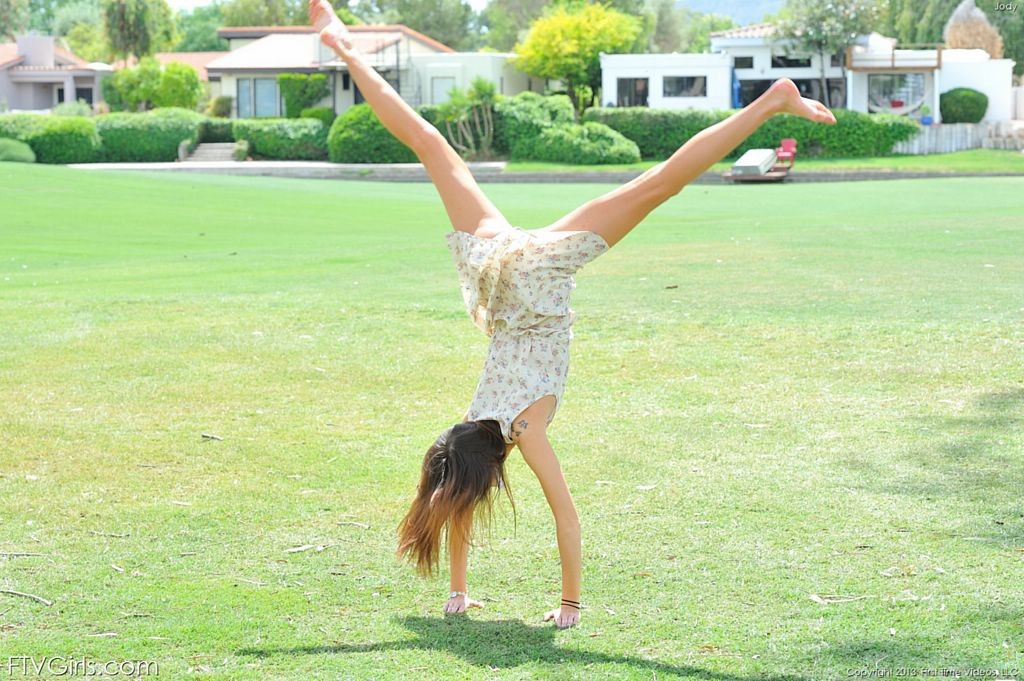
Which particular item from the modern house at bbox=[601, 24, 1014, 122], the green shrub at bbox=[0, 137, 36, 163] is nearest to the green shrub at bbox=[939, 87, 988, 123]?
the modern house at bbox=[601, 24, 1014, 122]

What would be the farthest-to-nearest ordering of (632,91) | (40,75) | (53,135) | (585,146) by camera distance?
(40,75), (632,91), (53,135), (585,146)

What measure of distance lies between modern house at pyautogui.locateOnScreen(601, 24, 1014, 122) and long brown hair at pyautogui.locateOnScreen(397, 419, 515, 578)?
5786cm

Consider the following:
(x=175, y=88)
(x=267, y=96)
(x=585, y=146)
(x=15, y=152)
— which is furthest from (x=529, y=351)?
(x=175, y=88)

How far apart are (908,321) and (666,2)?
105014 mm

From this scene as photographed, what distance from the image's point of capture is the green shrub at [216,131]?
6181 centimetres

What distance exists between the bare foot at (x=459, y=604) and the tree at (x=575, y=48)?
202ft

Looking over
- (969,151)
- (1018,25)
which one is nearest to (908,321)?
(969,151)

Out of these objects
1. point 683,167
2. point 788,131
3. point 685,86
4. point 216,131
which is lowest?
point 683,167

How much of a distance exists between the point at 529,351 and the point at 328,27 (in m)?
1.92

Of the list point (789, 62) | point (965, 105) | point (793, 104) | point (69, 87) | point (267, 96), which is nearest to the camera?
point (793, 104)

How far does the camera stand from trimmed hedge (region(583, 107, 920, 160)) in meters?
55.2

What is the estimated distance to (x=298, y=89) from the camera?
65.6 meters

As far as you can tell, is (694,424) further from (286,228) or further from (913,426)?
(286,228)

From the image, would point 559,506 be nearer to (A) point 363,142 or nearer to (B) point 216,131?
(A) point 363,142
